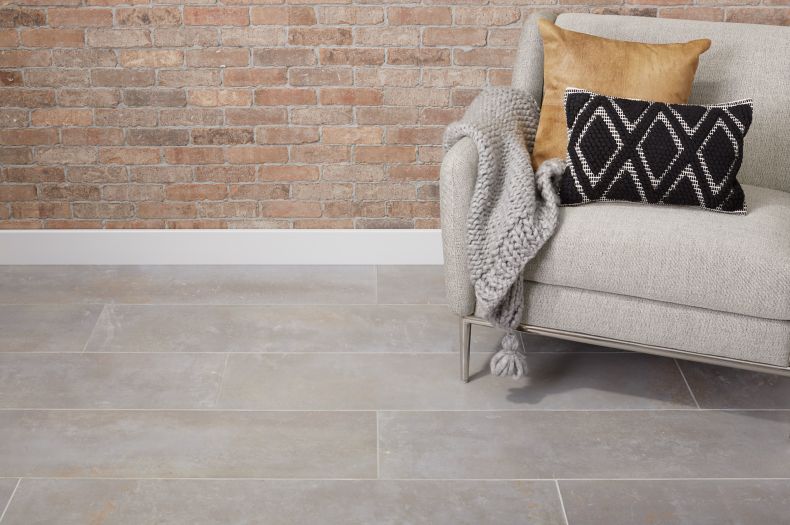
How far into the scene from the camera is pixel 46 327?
243 cm

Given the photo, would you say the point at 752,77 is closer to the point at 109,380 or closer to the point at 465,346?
the point at 465,346

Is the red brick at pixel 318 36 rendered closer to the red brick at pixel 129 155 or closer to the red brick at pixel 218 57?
the red brick at pixel 218 57

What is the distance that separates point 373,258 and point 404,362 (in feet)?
2.27

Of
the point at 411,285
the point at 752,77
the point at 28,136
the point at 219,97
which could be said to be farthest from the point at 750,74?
the point at 28,136

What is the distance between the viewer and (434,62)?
2.70 metres

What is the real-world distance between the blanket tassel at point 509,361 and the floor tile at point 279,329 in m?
0.24

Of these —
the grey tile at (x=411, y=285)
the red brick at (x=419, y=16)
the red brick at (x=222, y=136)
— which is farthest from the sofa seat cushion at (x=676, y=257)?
the red brick at (x=222, y=136)

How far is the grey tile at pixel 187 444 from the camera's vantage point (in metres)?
1.81

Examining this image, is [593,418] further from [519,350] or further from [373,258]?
[373,258]

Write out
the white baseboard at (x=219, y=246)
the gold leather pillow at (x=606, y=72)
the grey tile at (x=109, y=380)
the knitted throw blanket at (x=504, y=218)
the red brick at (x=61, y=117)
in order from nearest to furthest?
the knitted throw blanket at (x=504, y=218), the grey tile at (x=109, y=380), the gold leather pillow at (x=606, y=72), the red brick at (x=61, y=117), the white baseboard at (x=219, y=246)

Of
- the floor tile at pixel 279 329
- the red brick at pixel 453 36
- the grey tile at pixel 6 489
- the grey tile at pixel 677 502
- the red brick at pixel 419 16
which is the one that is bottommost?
the grey tile at pixel 677 502

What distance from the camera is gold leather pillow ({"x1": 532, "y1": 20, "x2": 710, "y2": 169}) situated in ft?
7.22

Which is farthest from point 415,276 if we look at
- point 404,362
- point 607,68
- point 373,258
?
point 607,68

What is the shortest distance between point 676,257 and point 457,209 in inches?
19.2
